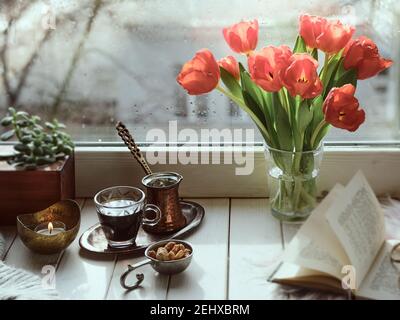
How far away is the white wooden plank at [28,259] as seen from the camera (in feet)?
3.55

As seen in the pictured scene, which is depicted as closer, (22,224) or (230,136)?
(22,224)

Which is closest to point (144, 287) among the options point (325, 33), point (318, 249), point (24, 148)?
point (318, 249)

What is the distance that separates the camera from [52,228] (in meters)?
1.13

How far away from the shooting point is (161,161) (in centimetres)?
130

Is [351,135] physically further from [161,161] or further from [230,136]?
[161,161]

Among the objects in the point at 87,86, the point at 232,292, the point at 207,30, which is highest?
the point at 207,30

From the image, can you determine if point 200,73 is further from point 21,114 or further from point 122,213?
point 21,114

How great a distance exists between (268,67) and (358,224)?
0.28 meters

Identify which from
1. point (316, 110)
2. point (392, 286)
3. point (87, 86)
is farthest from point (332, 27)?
point (87, 86)

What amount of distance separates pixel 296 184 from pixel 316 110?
13cm

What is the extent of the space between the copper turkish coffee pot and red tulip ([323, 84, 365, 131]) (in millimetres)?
295

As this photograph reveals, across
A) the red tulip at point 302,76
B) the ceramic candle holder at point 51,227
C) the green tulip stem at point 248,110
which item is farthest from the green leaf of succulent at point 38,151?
the red tulip at point 302,76
